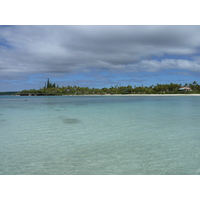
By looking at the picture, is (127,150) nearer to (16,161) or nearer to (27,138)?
(16,161)

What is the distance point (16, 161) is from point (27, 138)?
134 inches

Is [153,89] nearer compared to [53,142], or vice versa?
[53,142]

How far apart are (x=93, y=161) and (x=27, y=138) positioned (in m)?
4.89

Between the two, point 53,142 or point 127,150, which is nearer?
point 127,150

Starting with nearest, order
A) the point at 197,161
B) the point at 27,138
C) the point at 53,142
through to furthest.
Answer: the point at 197,161 < the point at 53,142 < the point at 27,138

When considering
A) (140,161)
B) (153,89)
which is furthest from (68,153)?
(153,89)

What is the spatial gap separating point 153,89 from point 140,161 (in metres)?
150

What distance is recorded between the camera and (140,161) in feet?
19.8
